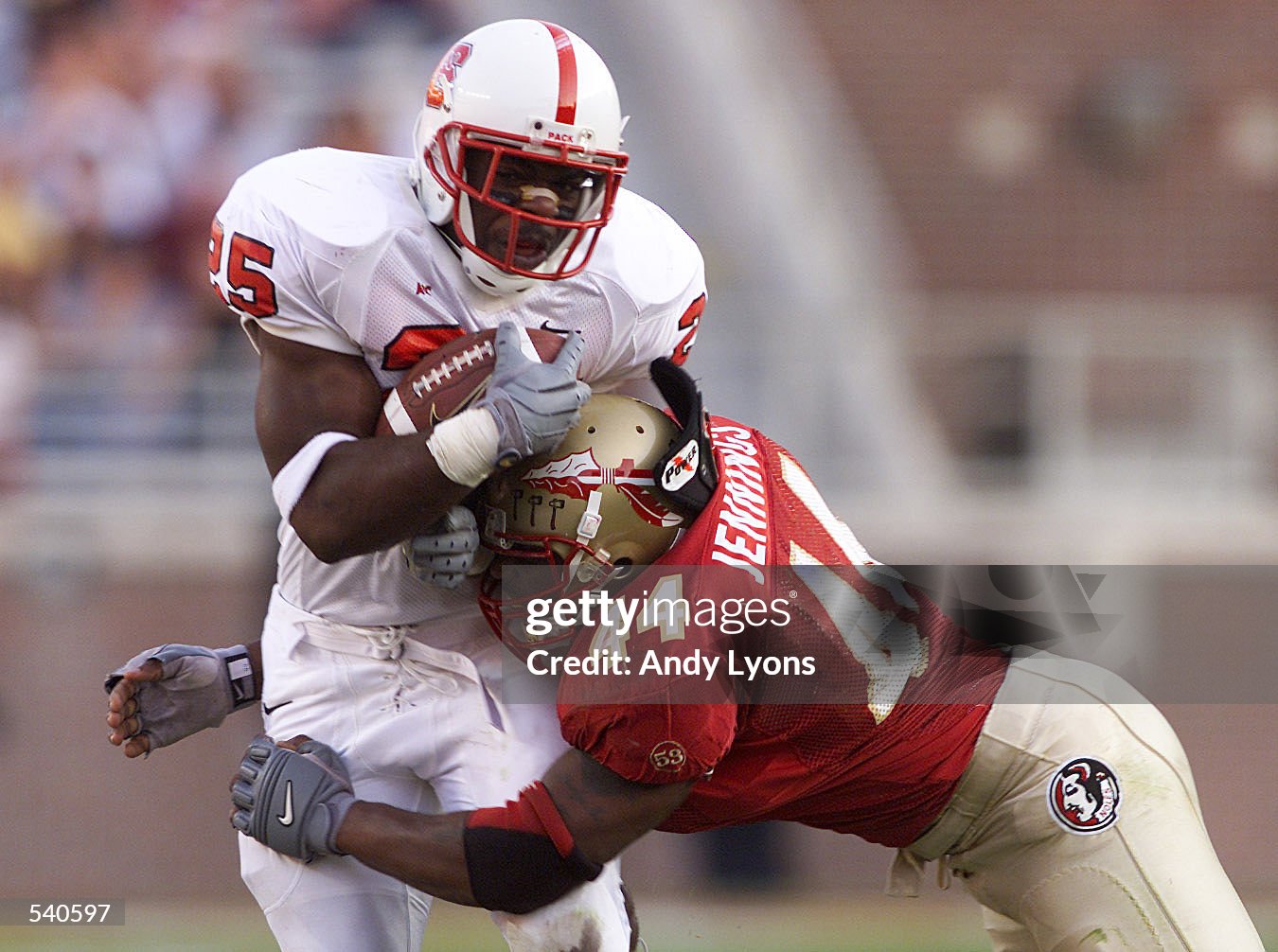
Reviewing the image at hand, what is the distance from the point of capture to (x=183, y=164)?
23.9 ft

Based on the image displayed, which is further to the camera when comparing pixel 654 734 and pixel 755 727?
pixel 755 727

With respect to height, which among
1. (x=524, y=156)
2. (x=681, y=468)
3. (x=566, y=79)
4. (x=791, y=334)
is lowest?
(x=791, y=334)

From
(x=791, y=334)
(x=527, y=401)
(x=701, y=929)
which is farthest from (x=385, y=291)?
(x=791, y=334)

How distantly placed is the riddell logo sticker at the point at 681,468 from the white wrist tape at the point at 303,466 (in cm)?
49

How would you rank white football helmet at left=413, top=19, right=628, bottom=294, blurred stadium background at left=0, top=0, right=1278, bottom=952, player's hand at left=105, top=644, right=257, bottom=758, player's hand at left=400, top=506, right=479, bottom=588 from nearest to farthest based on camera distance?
player's hand at left=400, top=506, right=479, bottom=588
white football helmet at left=413, top=19, right=628, bottom=294
player's hand at left=105, top=644, right=257, bottom=758
blurred stadium background at left=0, top=0, right=1278, bottom=952

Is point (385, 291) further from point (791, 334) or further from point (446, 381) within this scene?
point (791, 334)

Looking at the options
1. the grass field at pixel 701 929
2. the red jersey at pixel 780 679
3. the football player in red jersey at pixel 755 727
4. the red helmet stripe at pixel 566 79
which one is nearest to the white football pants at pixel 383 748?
the football player in red jersey at pixel 755 727

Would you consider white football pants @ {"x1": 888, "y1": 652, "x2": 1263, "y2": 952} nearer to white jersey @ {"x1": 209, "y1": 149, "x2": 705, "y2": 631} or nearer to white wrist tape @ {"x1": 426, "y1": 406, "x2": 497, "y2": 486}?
white jersey @ {"x1": 209, "y1": 149, "x2": 705, "y2": 631}

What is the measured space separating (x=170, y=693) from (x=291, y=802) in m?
0.54

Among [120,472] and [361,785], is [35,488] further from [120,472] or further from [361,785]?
[361,785]

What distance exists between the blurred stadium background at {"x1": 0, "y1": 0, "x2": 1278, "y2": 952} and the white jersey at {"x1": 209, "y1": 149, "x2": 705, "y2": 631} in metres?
2.67

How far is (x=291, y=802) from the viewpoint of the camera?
111 inches

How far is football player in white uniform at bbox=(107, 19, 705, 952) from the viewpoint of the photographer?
2662 mm

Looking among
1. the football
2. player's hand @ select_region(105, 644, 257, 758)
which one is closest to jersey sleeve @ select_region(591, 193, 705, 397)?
the football
